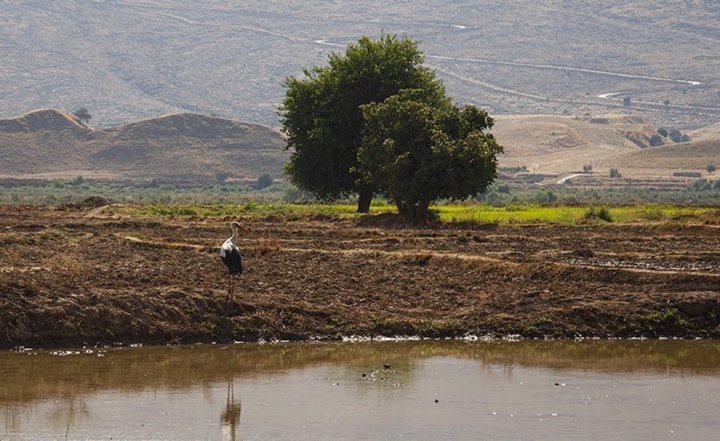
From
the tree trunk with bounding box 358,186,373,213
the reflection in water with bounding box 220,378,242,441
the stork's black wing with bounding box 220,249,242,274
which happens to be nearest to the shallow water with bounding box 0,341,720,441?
the reflection in water with bounding box 220,378,242,441

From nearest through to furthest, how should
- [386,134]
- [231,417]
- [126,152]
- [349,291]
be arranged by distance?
[231,417] → [349,291] → [386,134] → [126,152]

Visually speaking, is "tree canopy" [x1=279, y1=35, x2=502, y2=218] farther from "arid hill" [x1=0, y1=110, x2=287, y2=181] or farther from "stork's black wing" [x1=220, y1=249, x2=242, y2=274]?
"arid hill" [x1=0, y1=110, x2=287, y2=181]

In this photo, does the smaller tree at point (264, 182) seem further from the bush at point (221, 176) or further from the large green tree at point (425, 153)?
the large green tree at point (425, 153)

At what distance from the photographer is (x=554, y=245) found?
37.6 meters

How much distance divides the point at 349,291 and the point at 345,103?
34218 millimetres

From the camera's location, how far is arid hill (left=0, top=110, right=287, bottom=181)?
7131 inches

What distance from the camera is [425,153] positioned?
50656mm

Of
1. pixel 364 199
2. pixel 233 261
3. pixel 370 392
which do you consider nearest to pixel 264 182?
pixel 364 199

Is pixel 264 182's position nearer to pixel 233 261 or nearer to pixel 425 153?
pixel 425 153

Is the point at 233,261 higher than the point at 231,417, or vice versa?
the point at 233,261

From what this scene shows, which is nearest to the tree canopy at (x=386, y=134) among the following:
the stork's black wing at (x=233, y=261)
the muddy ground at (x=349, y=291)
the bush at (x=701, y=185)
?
the muddy ground at (x=349, y=291)

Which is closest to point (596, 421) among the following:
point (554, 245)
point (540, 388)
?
point (540, 388)

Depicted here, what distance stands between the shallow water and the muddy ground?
658 mm

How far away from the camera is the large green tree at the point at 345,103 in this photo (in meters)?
61.8
